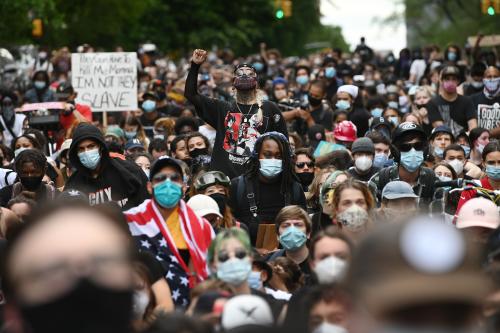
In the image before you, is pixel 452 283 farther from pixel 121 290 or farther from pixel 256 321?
pixel 256 321

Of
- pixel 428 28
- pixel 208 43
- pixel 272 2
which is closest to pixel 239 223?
pixel 208 43

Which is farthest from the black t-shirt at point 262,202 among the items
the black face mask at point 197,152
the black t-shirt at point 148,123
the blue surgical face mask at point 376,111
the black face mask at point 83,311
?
the blue surgical face mask at point 376,111

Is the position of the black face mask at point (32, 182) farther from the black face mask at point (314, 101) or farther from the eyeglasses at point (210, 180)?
the black face mask at point (314, 101)

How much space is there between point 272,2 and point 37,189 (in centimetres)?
5294

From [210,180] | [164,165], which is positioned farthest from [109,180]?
[164,165]

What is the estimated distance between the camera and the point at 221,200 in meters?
11.1

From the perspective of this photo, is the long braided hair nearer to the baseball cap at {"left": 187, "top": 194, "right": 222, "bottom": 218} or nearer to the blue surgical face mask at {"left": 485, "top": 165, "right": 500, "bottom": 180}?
the baseball cap at {"left": 187, "top": 194, "right": 222, "bottom": 218}

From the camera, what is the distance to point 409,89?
25.3 meters

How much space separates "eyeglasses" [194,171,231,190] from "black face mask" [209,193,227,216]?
14cm

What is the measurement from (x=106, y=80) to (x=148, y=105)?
86 centimetres

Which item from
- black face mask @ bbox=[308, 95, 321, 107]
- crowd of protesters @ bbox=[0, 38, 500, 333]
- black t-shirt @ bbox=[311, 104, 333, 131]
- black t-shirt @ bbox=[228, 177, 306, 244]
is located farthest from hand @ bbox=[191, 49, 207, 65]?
black face mask @ bbox=[308, 95, 321, 107]

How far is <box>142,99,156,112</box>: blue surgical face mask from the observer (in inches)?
816

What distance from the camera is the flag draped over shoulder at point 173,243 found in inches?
346

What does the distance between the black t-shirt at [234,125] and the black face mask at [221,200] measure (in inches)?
57.0
